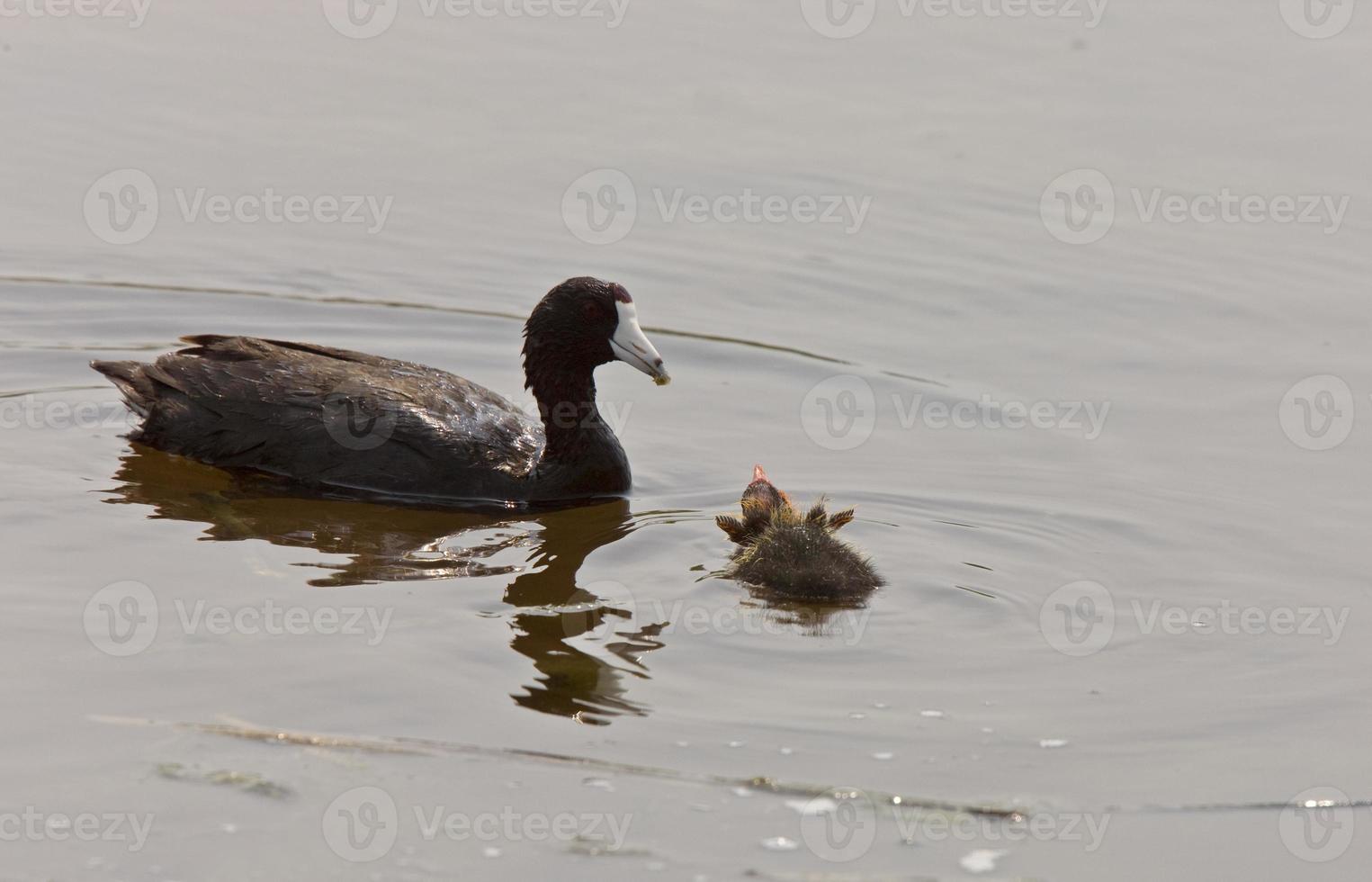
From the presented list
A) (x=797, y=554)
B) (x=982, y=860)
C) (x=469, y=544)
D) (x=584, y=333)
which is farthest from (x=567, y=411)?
(x=982, y=860)

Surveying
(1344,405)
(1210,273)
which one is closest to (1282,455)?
(1344,405)

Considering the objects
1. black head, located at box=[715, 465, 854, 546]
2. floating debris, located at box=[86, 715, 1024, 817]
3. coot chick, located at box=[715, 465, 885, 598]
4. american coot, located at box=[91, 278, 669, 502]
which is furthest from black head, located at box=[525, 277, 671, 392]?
floating debris, located at box=[86, 715, 1024, 817]

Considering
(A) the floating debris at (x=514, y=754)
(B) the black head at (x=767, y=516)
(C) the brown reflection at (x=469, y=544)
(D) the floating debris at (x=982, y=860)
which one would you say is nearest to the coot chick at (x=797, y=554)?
(B) the black head at (x=767, y=516)

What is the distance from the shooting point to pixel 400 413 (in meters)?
8.82

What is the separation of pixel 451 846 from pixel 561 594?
2364 millimetres

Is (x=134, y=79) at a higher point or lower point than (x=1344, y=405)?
higher

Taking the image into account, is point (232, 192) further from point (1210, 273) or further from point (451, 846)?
point (451, 846)

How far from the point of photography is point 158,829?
5238 millimetres

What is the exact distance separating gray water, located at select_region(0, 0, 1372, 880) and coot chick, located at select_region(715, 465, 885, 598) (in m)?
0.13

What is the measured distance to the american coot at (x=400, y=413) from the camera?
28.9ft

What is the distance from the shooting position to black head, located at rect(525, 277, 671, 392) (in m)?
9.00

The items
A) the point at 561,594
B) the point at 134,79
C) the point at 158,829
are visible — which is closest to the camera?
the point at 158,829

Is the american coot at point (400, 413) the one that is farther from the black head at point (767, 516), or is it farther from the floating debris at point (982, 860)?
the floating debris at point (982, 860)

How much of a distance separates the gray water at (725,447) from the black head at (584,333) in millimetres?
730
